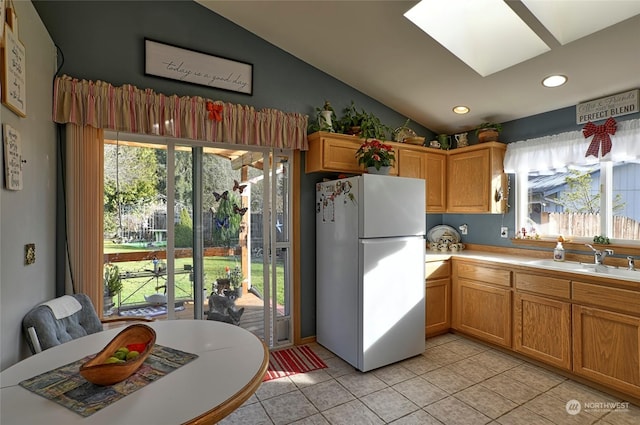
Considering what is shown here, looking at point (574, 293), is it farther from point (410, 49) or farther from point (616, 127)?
point (410, 49)

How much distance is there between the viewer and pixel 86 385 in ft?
3.61

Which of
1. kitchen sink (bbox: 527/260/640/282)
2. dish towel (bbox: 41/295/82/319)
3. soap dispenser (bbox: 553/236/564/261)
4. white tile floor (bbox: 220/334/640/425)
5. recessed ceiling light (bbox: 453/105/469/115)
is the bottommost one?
white tile floor (bbox: 220/334/640/425)

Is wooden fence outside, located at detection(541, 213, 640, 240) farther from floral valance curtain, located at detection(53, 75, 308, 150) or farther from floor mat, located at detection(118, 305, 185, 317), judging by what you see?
floor mat, located at detection(118, 305, 185, 317)

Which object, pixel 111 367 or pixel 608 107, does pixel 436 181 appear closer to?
pixel 608 107

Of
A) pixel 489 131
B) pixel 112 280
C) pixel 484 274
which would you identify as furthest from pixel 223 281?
pixel 489 131

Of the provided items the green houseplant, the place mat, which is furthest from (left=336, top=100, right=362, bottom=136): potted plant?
the place mat

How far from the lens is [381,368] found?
2738 millimetres

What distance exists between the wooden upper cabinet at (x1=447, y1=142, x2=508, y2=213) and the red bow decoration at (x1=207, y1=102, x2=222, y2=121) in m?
2.65

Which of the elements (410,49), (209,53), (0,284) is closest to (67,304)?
(0,284)

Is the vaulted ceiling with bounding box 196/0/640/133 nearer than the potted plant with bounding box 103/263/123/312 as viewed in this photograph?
Yes

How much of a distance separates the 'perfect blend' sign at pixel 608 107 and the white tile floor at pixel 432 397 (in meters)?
2.24

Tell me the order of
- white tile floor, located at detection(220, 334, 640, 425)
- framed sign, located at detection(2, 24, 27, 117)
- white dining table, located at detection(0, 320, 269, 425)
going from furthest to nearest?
1. white tile floor, located at detection(220, 334, 640, 425)
2. framed sign, located at detection(2, 24, 27, 117)
3. white dining table, located at detection(0, 320, 269, 425)

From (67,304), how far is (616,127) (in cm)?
426

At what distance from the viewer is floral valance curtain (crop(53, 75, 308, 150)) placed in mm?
2170
